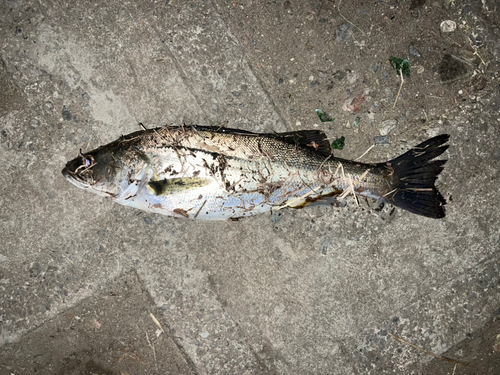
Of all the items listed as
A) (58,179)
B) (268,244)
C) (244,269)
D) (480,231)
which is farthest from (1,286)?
(480,231)

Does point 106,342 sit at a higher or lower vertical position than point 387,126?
lower

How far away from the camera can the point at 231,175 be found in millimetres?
3025

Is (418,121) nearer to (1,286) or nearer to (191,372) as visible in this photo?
(191,372)

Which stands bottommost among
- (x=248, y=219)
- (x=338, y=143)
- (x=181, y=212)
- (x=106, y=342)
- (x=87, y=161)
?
(x=106, y=342)

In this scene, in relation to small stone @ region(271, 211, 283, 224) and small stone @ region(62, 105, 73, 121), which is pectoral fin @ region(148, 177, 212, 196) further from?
small stone @ region(62, 105, 73, 121)

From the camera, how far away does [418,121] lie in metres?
3.62

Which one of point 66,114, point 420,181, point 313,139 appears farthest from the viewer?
point 66,114

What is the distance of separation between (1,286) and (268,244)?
2997mm

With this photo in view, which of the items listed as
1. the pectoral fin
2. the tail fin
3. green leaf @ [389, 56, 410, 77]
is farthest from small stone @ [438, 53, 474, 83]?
the pectoral fin

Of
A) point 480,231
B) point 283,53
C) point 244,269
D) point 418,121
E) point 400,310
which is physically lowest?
point 400,310

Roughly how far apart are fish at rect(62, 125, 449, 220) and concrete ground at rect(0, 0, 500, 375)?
0.45 m

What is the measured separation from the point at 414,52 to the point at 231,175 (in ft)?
8.34

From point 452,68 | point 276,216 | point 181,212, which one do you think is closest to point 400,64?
point 452,68

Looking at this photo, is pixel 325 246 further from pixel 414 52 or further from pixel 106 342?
pixel 106 342
